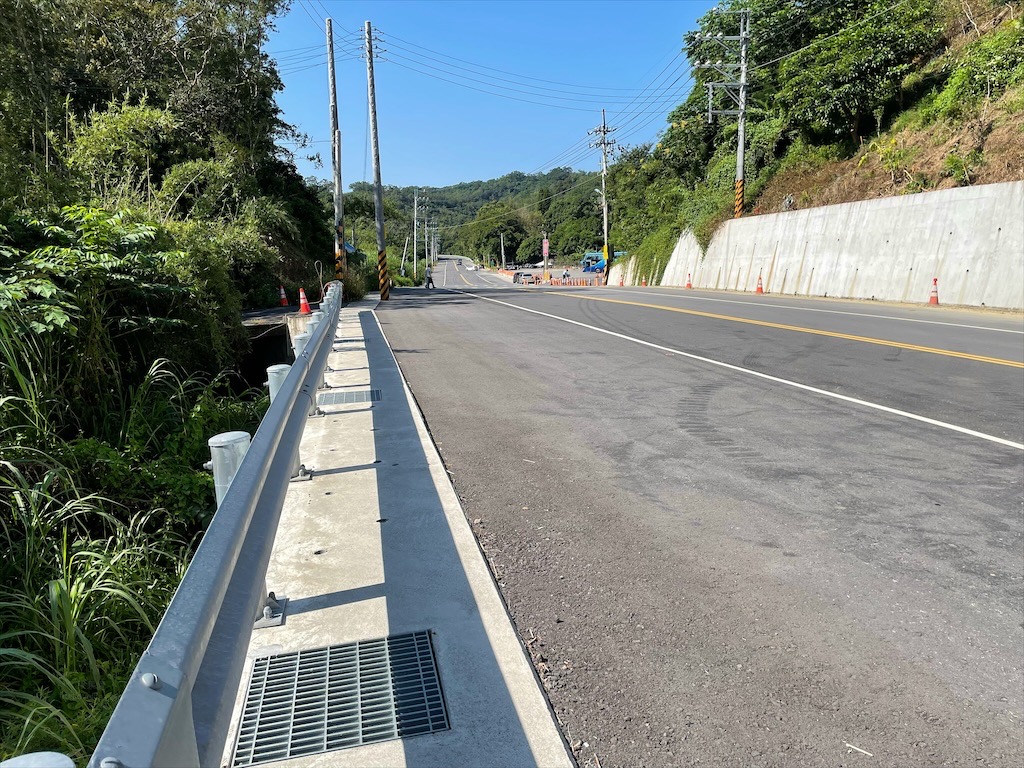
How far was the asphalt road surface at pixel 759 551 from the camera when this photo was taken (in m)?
2.48

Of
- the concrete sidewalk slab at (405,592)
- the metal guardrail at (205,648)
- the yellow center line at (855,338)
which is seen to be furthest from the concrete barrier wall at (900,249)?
the metal guardrail at (205,648)

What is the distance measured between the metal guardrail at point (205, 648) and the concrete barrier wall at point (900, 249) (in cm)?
2058

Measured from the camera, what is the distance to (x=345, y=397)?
7.17 metres

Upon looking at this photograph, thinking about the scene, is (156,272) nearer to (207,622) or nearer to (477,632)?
(477,632)

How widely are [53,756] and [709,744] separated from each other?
6.37 feet

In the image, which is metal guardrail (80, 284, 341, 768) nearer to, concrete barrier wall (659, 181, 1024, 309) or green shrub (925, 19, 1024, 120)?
concrete barrier wall (659, 181, 1024, 309)

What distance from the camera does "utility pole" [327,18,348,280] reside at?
26.9 m

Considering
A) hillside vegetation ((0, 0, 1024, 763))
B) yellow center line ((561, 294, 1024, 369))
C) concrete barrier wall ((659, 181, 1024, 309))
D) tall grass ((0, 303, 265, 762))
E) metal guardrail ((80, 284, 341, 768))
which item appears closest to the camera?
metal guardrail ((80, 284, 341, 768))

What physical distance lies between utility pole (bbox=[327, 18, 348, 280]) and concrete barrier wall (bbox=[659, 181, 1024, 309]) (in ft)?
57.8

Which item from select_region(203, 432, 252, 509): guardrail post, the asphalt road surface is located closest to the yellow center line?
the asphalt road surface

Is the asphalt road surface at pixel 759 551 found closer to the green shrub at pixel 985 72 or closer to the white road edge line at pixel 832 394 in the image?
Answer: the white road edge line at pixel 832 394

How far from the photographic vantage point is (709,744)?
2354mm

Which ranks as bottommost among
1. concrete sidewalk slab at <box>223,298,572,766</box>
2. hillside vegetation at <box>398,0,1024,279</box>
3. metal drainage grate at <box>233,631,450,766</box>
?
metal drainage grate at <box>233,631,450,766</box>

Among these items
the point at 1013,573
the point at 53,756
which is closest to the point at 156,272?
the point at 53,756
